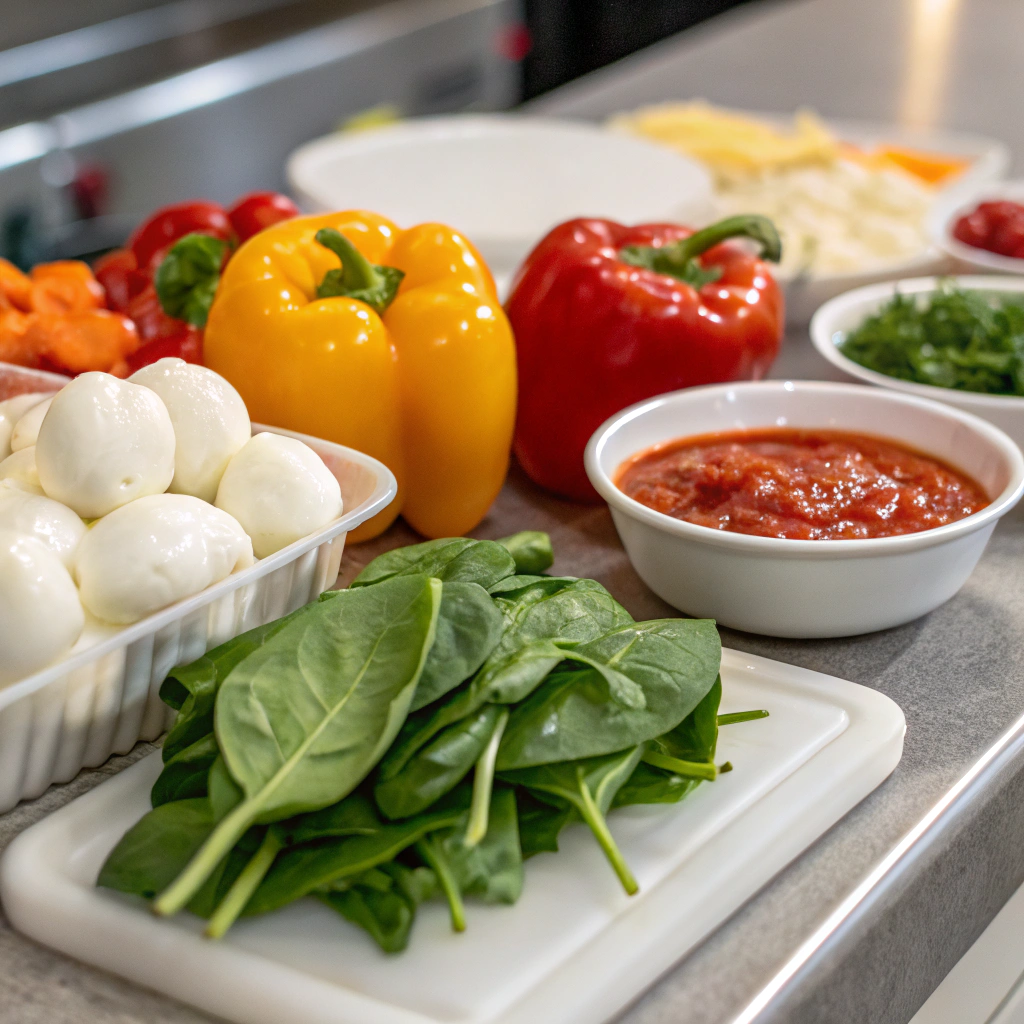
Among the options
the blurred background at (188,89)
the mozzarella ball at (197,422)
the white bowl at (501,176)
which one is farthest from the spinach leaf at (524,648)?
the blurred background at (188,89)

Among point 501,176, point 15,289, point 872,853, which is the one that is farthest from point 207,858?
point 501,176

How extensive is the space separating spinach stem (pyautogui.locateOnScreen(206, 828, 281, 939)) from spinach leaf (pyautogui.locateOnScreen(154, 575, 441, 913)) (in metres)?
0.02

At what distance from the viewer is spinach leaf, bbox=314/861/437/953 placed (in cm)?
61

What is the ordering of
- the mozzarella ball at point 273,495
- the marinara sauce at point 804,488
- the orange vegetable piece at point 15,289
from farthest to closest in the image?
the orange vegetable piece at point 15,289 < the marinara sauce at point 804,488 < the mozzarella ball at point 273,495

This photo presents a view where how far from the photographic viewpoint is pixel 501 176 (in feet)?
5.82

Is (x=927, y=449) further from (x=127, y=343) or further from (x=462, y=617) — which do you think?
(x=127, y=343)

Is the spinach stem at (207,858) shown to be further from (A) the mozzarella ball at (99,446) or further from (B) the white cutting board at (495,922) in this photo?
(A) the mozzarella ball at (99,446)

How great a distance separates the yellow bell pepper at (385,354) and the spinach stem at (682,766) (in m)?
0.42

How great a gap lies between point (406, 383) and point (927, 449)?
0.45 m

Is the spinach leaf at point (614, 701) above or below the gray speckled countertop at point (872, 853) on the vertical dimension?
above

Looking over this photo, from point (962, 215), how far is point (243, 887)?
56.3 inches

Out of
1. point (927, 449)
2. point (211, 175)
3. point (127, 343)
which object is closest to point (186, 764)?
point (127, 343)

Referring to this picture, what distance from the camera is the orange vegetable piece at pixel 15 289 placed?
3.77 ft

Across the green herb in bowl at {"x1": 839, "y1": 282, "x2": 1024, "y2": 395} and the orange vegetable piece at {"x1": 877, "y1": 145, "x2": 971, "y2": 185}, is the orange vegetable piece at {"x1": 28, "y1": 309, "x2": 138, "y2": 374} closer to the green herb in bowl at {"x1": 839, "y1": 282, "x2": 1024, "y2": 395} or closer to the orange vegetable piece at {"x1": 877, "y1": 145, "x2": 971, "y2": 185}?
the green herb in bowl at {"x1": 839, "y1": 282, "x2": 1024, "y2": 395}
